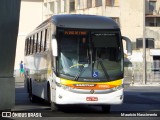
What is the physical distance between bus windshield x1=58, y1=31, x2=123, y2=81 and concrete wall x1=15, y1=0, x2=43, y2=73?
56302mm

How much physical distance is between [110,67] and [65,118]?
266cm

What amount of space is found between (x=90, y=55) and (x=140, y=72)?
42283mm

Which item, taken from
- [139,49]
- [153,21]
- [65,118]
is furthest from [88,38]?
[153,21]

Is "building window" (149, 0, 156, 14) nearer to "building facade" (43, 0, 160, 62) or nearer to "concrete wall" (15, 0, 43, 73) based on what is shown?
"building facade" (43, 0, 160, 62)

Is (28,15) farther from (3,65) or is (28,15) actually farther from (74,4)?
(3,65)

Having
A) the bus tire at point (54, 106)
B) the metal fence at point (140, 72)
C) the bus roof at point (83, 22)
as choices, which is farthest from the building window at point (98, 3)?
the bus tire at point (54, 106)

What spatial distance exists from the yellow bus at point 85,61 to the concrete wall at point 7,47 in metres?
2.55

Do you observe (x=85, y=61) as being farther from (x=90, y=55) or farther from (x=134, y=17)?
(x=134, y=17)

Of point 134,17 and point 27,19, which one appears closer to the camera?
point 134,17

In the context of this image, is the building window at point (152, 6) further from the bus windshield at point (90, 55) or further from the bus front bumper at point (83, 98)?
the bus front bumper at point (83, 98)

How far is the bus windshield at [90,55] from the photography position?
19.5 m

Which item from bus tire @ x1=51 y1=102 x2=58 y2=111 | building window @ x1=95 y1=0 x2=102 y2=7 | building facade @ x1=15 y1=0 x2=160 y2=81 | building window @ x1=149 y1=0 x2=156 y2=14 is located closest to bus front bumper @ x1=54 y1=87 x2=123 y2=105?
bus tire @ x1=51 y1=102 x2=58 y2=111

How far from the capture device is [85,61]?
19.6 m

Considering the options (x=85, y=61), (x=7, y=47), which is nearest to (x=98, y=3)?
(x=85, y=61)
